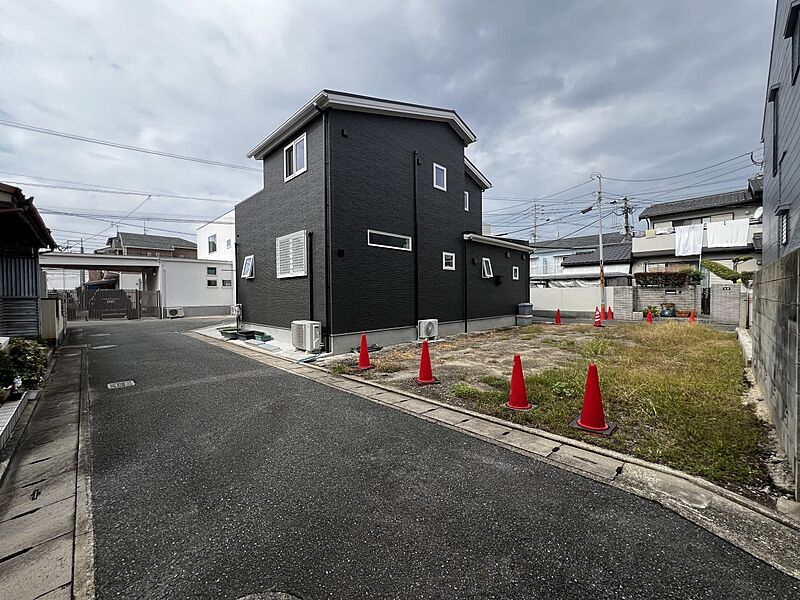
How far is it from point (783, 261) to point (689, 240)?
2201 cm

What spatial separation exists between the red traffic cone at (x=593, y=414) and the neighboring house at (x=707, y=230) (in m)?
20.9

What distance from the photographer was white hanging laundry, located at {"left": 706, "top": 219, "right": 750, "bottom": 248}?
63.1 feet

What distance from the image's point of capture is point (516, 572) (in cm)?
192

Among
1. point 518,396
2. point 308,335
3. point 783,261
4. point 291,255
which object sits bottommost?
point 518,396

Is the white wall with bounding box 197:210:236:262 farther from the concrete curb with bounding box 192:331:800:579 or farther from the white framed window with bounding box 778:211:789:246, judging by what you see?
the white framed window with bounding box 778:211:789:246

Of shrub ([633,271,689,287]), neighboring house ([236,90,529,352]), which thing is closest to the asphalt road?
neighboring house ([236,90,529,352])

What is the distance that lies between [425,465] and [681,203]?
29.9 m

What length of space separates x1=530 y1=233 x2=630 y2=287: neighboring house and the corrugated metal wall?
22327 millimetres

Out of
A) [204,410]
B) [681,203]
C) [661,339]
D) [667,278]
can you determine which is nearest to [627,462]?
[204,410]

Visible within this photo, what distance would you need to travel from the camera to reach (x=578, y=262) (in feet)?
84.6

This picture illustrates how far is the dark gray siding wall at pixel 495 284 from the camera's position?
12.9 m

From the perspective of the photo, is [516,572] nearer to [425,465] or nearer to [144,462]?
[425,465]

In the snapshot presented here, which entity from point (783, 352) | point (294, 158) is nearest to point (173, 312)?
point (294, 158)

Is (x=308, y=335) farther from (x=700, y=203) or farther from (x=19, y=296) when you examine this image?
(x=700, y=203)
